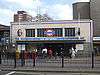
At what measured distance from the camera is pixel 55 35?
250 feet

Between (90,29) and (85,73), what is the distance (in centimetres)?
5332

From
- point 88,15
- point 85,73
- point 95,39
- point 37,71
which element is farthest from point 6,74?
point 88,15

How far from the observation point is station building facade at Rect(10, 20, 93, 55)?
75.0 metres

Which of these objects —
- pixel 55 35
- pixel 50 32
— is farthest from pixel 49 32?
pixel 55 35

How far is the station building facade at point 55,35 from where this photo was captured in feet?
246

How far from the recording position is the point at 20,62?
96.9ft

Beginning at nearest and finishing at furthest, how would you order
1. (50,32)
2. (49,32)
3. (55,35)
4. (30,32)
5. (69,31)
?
(55,35)
(69,31)
(50,32)
(49,32)
(30,32)

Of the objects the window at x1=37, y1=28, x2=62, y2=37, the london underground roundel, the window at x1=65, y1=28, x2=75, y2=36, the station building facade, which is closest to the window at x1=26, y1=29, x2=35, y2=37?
the station building facade

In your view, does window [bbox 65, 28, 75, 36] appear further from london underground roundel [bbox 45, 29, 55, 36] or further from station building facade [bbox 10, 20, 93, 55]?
london underground roundel [bbox 45, 29, 55, 36]

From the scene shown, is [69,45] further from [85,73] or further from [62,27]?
[85,73]

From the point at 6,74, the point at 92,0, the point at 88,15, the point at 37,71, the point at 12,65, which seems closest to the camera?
the point at 6,74

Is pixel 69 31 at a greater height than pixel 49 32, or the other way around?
pixel 69 31

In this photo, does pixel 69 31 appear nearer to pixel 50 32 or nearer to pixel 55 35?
pixel 55 35

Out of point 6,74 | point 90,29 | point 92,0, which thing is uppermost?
point 92,0
